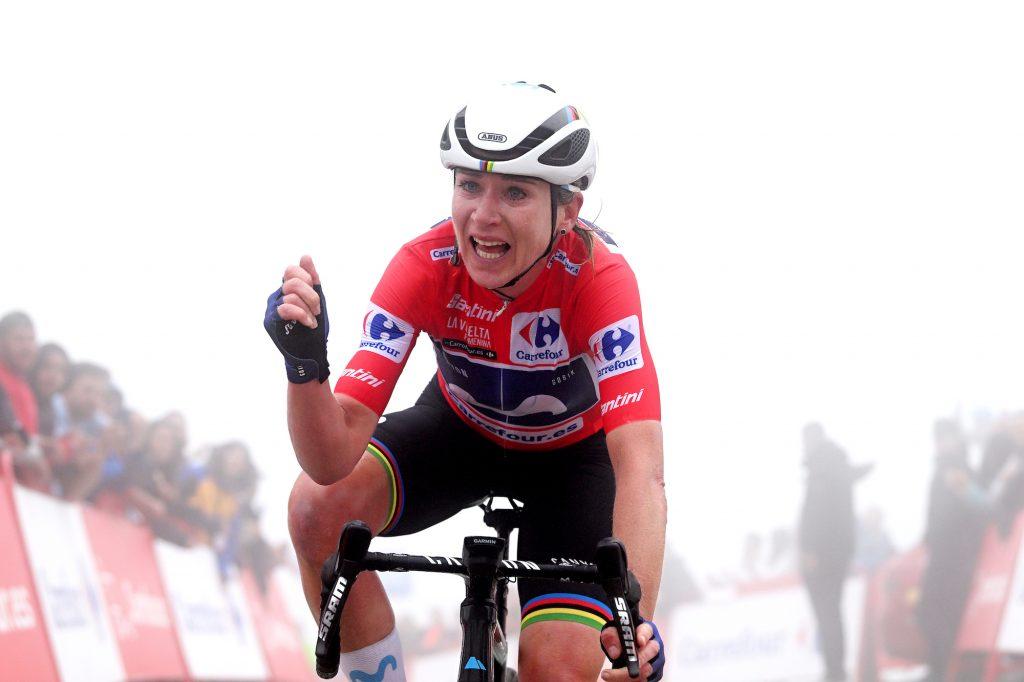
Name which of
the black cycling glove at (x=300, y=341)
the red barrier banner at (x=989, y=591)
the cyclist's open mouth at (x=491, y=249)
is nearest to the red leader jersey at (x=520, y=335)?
the cyclist's open mouth at (x=491, y=249)

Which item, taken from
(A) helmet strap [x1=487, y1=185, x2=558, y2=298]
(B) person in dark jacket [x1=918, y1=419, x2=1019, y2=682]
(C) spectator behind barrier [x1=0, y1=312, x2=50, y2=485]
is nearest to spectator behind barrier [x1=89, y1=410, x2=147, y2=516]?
(C) spectator behind barrier [x1=0, y1=312, x2=50, y2=485]

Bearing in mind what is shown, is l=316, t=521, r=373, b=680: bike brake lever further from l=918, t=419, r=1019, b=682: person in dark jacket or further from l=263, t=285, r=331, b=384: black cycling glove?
l=918, t=419, r=1019, b=682: person in dark jacket

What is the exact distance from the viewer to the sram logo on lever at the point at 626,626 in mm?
2328

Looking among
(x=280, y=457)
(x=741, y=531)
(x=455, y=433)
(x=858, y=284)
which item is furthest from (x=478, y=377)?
(x=858, y=284)

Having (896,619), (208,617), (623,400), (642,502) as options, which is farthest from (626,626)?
(896,619)

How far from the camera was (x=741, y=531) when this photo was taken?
29.2 ft

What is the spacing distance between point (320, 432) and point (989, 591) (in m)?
6.22

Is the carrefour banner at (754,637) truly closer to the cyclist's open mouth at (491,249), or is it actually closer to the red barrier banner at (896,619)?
the red barrier banner at (896,619)

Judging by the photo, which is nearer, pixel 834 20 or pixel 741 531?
pixel 741 531

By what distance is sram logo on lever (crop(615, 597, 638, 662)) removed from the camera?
7.64 feet

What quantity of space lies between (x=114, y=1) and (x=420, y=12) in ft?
7.57

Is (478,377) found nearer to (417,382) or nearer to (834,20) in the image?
(417,382)

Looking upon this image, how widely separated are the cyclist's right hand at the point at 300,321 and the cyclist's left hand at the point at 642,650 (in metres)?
0.93

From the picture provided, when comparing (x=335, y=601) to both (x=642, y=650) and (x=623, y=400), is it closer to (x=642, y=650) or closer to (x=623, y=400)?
(x=642, y=650)
